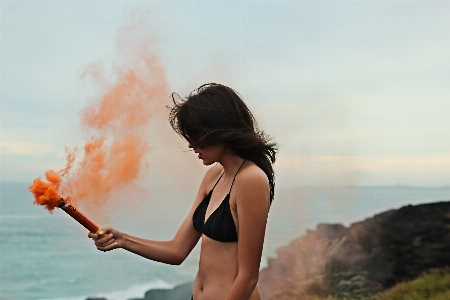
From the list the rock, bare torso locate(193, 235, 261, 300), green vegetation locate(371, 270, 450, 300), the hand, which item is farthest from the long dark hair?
the rock

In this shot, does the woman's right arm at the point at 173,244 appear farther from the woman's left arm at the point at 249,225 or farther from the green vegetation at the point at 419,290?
the green vegetation at the point at 419,290

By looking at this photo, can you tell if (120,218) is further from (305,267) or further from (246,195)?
(246,195)

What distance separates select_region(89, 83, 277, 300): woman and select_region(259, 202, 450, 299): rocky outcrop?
14.4 feet

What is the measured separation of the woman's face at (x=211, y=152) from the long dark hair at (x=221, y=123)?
0.07 feet

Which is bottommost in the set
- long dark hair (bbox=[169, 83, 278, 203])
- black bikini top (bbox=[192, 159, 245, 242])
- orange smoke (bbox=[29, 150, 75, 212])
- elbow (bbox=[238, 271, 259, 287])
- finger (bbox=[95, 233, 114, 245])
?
elbow (bbox=[238, 271, 259, 287])

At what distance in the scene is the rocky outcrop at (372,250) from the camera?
6.84m

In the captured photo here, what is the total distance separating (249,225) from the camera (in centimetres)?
233

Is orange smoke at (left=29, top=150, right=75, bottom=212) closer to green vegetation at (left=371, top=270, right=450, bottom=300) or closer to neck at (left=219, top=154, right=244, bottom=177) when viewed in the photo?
neck at (left=219, top=154, right=244, bottom=177)

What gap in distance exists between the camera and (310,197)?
23.3ft

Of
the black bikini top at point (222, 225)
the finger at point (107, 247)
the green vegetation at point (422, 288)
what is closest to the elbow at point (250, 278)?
the black bikini top at point (222, 225)

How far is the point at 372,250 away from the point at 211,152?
4922 millimetres

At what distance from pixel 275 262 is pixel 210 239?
4.58 meters

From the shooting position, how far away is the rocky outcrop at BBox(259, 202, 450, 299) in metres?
6.84

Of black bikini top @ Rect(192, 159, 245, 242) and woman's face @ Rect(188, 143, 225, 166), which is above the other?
woman's face @ Rect(188, 143, 225, 166)
